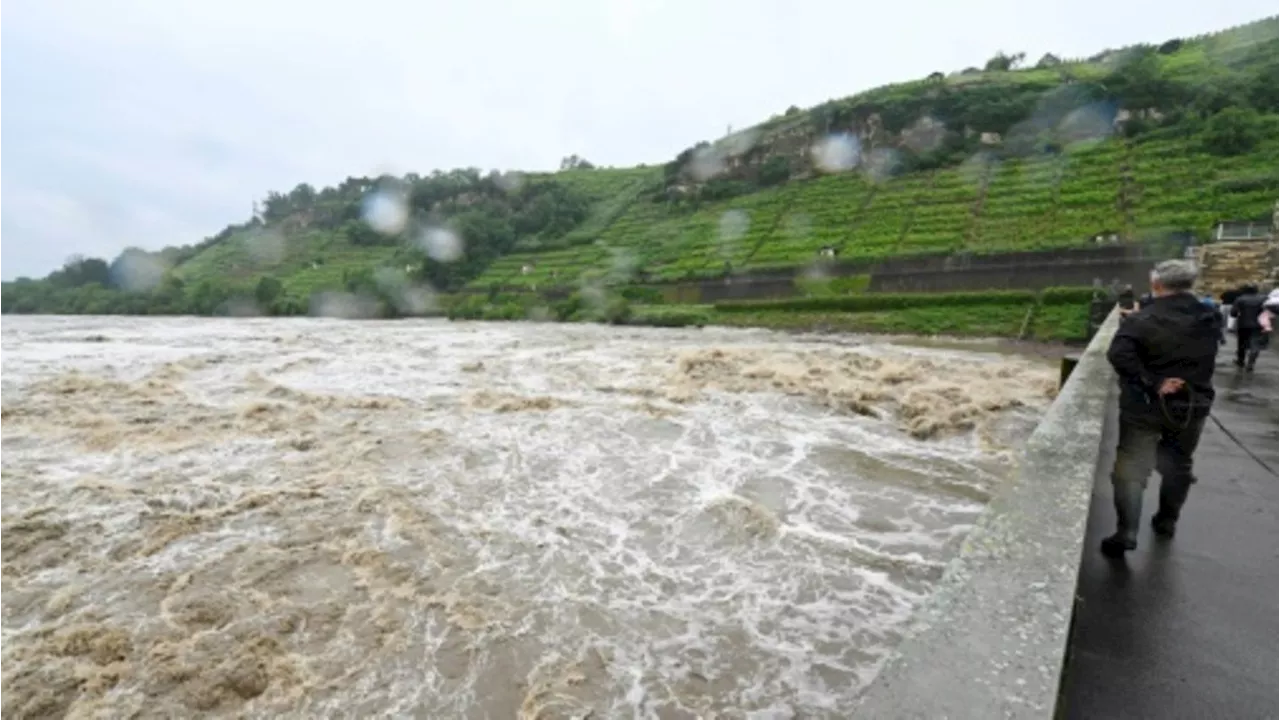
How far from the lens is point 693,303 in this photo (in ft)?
157

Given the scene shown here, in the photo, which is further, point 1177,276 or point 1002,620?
point 1177,276

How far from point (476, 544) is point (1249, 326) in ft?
41.6

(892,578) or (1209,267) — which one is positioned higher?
(1209,267)

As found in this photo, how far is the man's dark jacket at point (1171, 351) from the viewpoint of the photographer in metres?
3.83

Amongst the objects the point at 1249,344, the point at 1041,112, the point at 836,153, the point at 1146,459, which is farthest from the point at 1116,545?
the point at 1041,112

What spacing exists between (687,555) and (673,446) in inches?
173

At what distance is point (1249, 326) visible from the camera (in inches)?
423

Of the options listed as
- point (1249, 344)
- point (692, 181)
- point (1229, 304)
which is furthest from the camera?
point (692, 181)

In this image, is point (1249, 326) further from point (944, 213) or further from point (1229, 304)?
point (944, 213)

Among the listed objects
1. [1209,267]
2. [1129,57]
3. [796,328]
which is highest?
[1129,57]

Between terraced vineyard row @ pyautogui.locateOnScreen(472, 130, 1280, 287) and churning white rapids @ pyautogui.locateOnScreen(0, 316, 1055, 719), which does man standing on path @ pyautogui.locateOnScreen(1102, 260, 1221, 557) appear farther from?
terraced vineyard row @ pyautogui.locateOnScreen(472, 130, 1280, 287)

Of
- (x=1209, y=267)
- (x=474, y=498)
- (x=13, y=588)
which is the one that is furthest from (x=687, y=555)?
(x=1209, y=267)

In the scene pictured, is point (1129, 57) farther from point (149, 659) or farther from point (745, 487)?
point (149, 659)

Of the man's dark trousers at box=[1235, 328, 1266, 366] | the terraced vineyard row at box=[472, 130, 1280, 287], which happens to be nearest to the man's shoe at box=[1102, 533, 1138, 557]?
the man's dark trousers at box=[1235, 328, 1266, 366]
